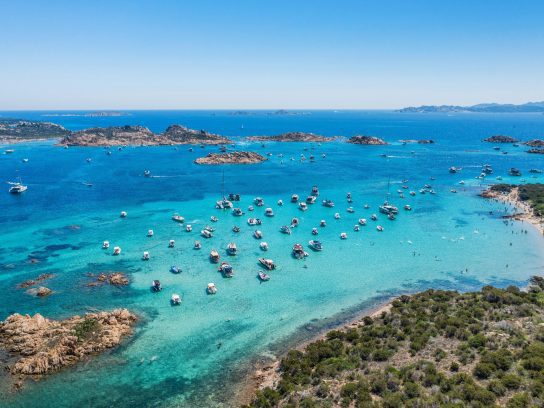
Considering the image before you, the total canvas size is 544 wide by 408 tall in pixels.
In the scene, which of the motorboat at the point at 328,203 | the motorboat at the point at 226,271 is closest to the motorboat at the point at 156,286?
the motorboat at the point at 226,271

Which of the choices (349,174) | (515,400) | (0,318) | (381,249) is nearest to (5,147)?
(349,174)

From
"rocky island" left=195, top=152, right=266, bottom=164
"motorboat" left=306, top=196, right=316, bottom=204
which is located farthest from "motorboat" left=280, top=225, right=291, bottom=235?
"rocky island" left=195, top=152, right=266, bottom=164

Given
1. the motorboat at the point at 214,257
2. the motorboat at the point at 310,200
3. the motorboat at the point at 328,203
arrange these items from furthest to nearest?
the motorboat at the point at 310,200 < the motorboat at the point at 328,203 < the motorboat at the point at 214,257

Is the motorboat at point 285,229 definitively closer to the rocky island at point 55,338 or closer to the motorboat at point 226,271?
the motorboat at point 226,271

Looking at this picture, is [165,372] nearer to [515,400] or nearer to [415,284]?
[515,400]

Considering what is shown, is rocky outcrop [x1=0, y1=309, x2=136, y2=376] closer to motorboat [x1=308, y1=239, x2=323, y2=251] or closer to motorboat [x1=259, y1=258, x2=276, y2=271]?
motorboat [x1=259, y1=258, x2=276, y2=271]

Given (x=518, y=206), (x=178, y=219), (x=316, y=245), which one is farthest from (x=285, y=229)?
(x=518, y=206)
